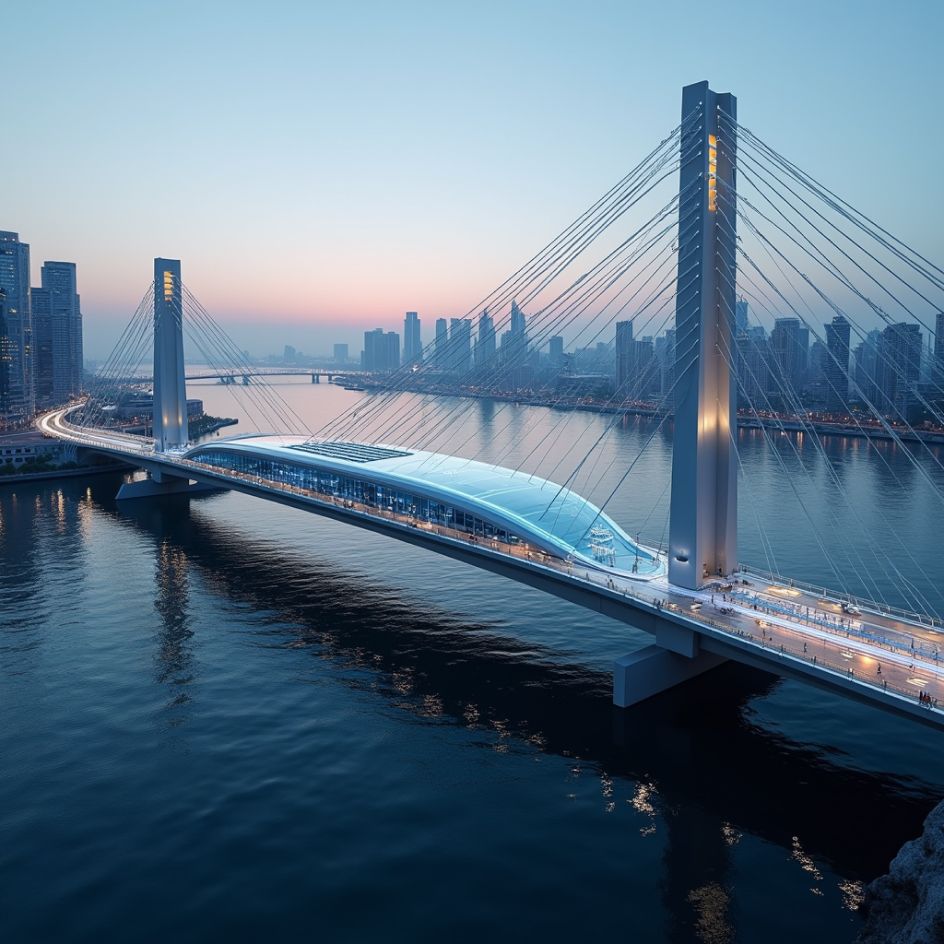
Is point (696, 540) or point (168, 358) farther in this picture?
point (168, 358)

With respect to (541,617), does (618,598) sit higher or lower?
higher

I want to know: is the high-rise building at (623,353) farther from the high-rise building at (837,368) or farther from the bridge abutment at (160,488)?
the bridge abutment at (160,488)

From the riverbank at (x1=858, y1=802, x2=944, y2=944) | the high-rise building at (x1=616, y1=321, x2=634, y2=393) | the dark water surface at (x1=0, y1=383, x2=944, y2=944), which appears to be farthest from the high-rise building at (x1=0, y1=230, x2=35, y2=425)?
the riverbank at (x1=858, y1=802, x2=944, y2=944)

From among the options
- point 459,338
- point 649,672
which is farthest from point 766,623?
point 459,338

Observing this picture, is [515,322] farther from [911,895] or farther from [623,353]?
[911,895]

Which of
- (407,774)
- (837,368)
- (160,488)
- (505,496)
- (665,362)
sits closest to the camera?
(407,774)

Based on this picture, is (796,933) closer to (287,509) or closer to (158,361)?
(287,509)

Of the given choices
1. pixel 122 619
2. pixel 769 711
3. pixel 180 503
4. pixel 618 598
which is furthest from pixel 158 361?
pixel 769 711

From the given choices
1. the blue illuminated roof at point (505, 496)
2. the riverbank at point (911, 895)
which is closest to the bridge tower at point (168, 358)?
the blue illuminated roof at point (505, 496)
